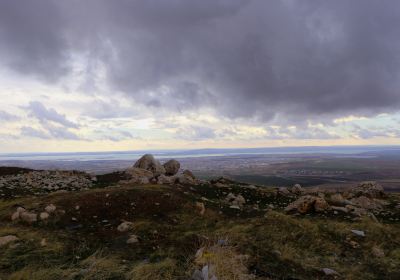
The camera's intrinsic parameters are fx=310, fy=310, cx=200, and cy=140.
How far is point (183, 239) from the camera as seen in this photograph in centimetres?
1212

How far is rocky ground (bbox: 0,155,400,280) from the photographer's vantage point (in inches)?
325

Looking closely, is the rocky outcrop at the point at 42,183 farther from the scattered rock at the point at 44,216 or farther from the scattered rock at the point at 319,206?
the scattered rock at the point at 319,206

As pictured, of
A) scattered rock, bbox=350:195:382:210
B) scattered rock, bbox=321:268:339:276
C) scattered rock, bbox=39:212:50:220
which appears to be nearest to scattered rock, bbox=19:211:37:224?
scattered rock, bbox=39:212:50:220

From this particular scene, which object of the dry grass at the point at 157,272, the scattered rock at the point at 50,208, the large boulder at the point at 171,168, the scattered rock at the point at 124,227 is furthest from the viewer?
the large boulder at the point at 171,168

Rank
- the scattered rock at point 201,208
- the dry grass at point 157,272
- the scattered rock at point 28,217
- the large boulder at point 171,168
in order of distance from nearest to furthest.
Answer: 1. the dry grass at point 157,272
2. the scattered rock at point 28,217
3. the scattered rock at point 201,208
4. the large boulder at point 171,168

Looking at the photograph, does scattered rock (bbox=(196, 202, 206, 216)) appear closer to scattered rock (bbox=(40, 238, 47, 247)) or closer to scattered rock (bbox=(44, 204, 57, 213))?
scattered rock (bbox=(44, 204, 57, 213))

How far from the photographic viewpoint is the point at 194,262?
8.23 metres

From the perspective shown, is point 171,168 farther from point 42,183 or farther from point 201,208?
point 201,208

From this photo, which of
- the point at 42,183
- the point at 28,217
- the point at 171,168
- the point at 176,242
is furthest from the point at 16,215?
the point at 171,168

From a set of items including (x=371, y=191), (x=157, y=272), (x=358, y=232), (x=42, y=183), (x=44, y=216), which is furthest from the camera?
(x=371, y=191)

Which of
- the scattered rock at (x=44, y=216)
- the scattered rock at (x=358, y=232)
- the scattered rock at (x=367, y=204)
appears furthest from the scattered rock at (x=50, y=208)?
the scattered rock at (x=367, y=204)

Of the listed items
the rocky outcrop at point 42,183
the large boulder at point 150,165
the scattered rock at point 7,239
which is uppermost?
the large boulder at point 150,165

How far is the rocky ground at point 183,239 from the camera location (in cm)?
827

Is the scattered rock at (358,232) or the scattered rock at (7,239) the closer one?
the scattered rock at (7,239)
